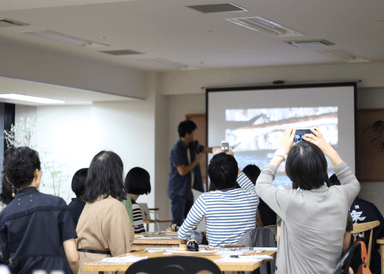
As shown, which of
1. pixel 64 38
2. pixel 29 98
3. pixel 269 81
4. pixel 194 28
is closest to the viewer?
pixel 194 28

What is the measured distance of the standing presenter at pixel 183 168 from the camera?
7.27 meters

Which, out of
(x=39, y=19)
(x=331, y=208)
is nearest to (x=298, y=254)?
(x=331, y=208)

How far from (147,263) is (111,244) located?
900 mm

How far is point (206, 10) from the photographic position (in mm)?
5352

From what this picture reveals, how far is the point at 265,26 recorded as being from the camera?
6.21 m

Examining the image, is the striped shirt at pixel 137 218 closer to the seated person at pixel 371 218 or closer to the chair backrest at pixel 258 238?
the chair backrest at pixel 258 238

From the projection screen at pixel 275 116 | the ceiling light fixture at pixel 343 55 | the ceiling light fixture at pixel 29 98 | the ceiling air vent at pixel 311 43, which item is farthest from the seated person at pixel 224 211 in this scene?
the ceiling light fixture at pixel 29 98

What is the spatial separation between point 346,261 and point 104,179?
56.1 inches

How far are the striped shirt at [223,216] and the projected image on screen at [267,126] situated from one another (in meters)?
5.12

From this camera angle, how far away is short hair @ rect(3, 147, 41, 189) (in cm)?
259

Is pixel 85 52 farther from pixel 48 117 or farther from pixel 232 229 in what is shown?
pixel 232 229

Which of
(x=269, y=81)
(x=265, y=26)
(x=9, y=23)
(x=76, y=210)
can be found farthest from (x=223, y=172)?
(x=269, y=81)

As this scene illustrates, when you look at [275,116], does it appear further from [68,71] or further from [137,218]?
[137,218]

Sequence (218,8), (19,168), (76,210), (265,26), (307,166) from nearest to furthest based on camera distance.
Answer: (307,166) → (19,168) → (76,210) → (218,8) → (265,26)
